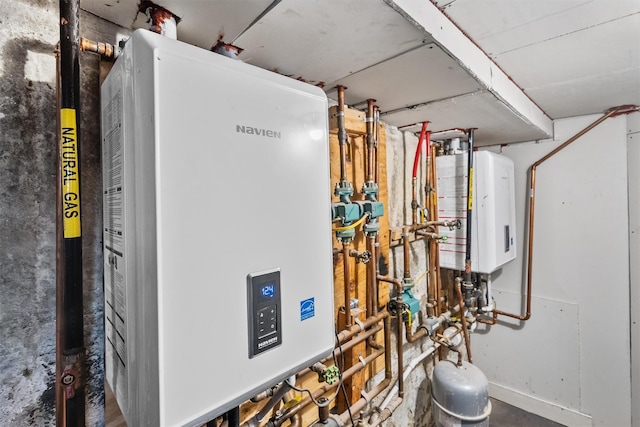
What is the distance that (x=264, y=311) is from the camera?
58 cm

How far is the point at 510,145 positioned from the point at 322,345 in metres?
2.34

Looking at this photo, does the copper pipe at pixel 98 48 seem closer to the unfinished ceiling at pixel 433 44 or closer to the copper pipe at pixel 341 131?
the unfinished ceiling at pixel 433 44

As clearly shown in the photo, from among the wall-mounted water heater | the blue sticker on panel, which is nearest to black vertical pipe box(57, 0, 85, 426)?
the blue sticker on panel

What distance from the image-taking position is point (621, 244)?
71.4 inches

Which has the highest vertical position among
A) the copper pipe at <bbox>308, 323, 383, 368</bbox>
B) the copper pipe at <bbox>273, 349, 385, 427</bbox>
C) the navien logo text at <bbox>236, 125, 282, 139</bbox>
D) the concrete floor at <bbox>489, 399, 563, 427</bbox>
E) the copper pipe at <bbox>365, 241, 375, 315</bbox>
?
the navien logo text at <bbox>236, 125, 282, 139</bbox>

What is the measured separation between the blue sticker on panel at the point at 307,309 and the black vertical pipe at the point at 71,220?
0.46m

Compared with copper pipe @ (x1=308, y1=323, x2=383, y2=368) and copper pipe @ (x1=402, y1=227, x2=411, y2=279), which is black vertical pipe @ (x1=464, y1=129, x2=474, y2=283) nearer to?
copper pipe @ (x1=402, y1=227, x2=411, y2=279)

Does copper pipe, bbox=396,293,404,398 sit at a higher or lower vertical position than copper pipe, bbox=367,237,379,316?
lower

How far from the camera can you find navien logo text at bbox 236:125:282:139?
0.55 m

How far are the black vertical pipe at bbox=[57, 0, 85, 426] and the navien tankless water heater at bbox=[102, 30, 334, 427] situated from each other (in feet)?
0.18

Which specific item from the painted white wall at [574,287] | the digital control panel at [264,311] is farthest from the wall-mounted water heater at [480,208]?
the digital control panel at [264,311]

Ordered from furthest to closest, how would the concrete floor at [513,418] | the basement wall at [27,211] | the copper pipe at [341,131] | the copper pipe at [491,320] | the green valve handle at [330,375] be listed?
the copper pipe at [491,320] < the concrete floor at [513,418] < the copper pipe at [341,131] < the green valve handle at [330,375] < the basement wall at [27,211]

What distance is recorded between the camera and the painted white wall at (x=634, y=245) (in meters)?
1.75

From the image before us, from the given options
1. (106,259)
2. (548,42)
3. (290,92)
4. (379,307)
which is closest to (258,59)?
(290,92)
